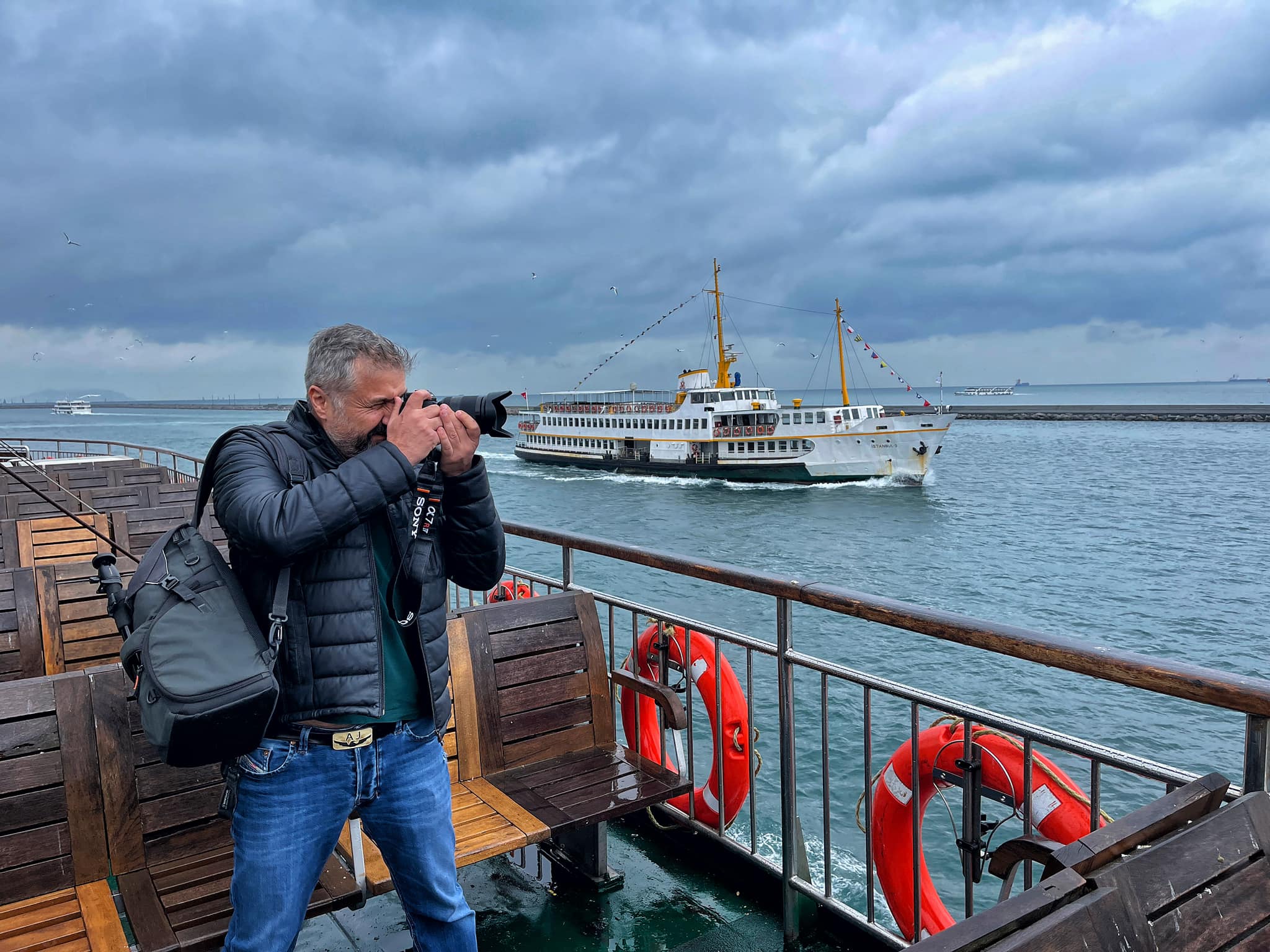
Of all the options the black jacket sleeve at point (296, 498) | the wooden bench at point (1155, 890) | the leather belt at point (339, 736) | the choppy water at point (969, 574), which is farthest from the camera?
the choppy water at point (969, 574)

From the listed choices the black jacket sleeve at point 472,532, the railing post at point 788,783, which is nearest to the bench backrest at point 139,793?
the black jacket sleeve at point 472,532

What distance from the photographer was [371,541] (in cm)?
205

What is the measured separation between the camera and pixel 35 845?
7.86 ft

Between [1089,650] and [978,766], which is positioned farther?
[978,766]

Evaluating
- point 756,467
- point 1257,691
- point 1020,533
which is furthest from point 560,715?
point 756,467

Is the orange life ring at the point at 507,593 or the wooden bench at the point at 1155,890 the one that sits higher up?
the wooden bench at the point at 1155,890

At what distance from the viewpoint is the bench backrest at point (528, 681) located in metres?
3.20

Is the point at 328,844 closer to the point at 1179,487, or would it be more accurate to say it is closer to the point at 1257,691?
the point at 1257,691

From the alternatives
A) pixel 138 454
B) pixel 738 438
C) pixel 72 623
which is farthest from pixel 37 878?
pixel 738 438

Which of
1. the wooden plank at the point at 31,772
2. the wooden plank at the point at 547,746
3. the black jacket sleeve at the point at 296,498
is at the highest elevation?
the black jacket sleeve at the point at 296,498

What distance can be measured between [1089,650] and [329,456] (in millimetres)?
1825

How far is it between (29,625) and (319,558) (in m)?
2.63

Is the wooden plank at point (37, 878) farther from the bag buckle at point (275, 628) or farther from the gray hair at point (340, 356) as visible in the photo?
the gray hair at point (340, 356)

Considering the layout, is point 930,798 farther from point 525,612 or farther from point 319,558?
point 319,558
